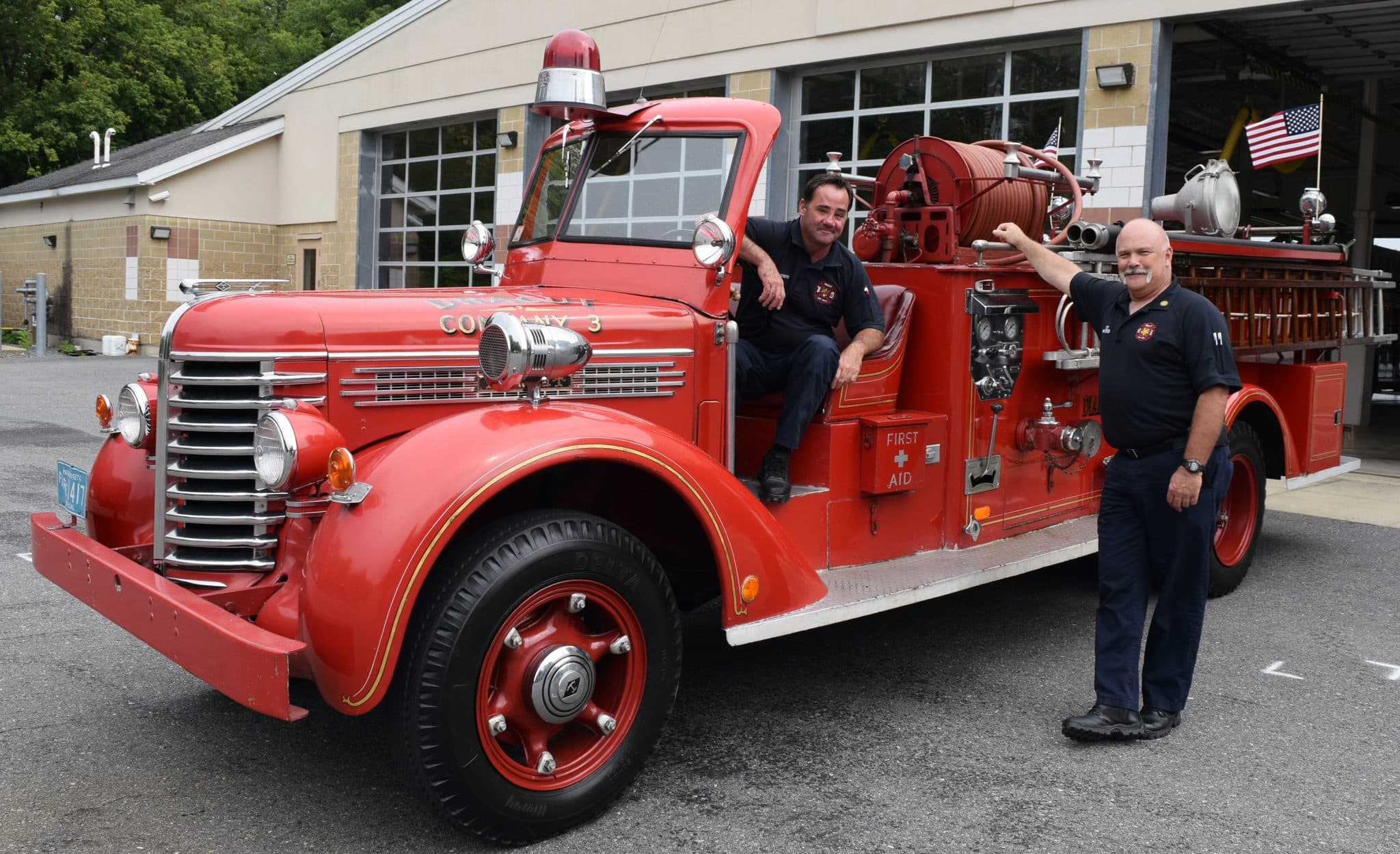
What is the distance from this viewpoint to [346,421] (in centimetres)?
346

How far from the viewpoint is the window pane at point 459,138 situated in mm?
16703

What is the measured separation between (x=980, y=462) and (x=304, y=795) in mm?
2956

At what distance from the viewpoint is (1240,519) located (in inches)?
248

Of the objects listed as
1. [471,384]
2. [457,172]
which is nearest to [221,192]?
[457,172]

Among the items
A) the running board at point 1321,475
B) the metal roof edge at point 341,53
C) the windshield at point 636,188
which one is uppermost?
the metal roof edge at point 341,53

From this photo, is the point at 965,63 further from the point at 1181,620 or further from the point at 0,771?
the point at 0,771

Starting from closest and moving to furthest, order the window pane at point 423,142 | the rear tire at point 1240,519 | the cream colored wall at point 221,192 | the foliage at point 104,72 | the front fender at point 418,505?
the front fender at point 418,505, the rear tire at point 1240,519, the window pane at point 423,142, the cream colored wall at point 221,192, the foliage at point 104,72

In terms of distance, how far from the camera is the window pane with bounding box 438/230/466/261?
55.6 feet

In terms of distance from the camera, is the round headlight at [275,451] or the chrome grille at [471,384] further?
the chrome grille at [471,384]

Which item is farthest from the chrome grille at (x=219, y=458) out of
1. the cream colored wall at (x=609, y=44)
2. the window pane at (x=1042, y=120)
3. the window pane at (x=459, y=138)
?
the window pane at (x=459, y=138)

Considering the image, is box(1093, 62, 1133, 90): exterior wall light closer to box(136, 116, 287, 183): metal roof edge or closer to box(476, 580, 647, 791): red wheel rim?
box(476, 580, 647, 791): red wheel rim

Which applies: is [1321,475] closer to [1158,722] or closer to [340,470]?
[1158,722]

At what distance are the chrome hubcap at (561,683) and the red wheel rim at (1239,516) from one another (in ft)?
13.6

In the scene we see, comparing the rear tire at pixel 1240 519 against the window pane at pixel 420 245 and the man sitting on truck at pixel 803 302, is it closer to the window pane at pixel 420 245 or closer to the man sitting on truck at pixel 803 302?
the man sitting on truck at pixel 803 302
